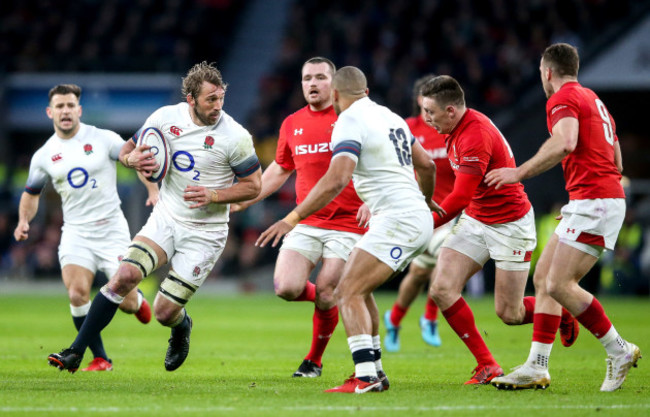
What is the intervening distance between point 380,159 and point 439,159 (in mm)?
4171

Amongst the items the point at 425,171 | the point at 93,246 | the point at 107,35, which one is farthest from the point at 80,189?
the point at 107,35

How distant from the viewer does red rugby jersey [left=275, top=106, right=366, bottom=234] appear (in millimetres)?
8984

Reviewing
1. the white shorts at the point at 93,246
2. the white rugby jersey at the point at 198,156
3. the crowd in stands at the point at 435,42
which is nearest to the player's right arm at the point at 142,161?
the white rugby jersey at the point at 198,156

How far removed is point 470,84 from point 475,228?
17792mm

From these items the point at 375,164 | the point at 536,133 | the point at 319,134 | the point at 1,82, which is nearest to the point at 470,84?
the point at 536,133

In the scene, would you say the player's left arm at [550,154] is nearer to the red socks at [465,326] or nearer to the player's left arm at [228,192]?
the red socks at [465,326]

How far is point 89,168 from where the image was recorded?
9711mm

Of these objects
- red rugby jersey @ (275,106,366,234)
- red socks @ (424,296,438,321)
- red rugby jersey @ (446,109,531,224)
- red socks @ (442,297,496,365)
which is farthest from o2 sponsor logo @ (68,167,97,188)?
red socks @ (424,296,438,321)

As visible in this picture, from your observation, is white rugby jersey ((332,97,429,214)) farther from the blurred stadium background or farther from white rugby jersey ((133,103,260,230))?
the blurred stadium background

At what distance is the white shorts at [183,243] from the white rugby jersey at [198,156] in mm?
73

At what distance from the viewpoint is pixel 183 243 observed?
8.48 meters

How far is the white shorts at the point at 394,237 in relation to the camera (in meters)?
7.27

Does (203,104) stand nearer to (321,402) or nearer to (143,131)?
(143,131)

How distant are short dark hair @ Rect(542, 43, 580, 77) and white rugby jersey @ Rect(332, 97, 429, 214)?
1.35m
